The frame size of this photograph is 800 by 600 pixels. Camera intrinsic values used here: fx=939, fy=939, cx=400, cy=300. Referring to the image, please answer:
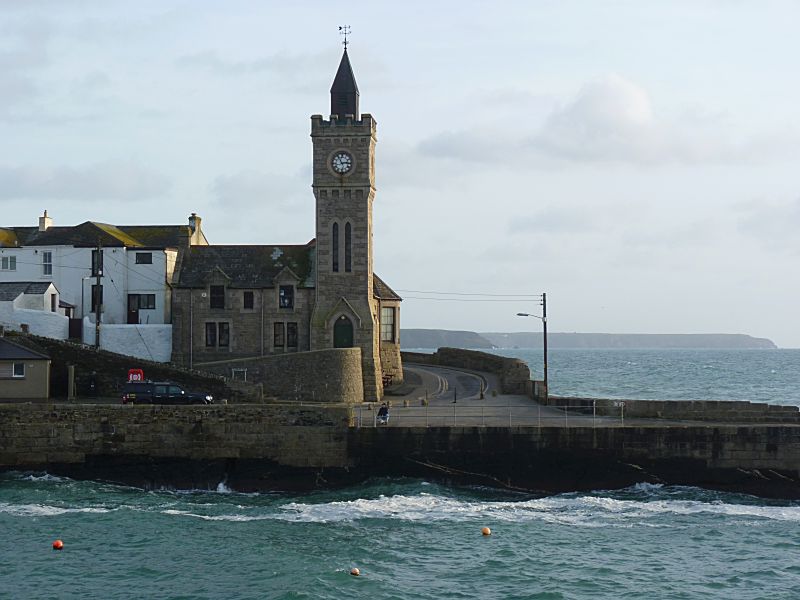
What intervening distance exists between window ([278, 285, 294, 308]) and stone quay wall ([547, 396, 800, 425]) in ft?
61.7

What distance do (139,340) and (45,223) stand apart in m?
13.8

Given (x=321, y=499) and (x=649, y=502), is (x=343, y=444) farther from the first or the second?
(x=649, y=502)

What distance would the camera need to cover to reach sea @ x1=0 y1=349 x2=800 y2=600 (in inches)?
1095

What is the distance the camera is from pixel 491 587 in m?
27.8

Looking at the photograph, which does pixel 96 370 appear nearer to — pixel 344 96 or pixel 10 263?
pixel 10 263

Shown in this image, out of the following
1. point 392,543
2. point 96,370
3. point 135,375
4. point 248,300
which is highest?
point 248,300

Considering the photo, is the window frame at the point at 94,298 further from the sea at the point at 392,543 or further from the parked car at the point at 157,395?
the sea at the point at 392,543

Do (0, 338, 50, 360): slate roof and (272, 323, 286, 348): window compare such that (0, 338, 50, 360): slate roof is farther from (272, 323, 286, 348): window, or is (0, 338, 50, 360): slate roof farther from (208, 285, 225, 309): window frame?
(272, 323, 286, 348): window

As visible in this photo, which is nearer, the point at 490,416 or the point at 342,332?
the point at 490,416

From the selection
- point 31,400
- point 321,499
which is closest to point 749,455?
point 321,499

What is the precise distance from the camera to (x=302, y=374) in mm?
50344

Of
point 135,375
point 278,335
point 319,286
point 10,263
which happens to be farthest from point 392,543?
point 10,263

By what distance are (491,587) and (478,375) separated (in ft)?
114

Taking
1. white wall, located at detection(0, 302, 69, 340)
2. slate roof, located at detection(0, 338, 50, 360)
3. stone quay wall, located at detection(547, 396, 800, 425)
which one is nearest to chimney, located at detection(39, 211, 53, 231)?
white wall, located at detection(0, 302, 69, 340)
